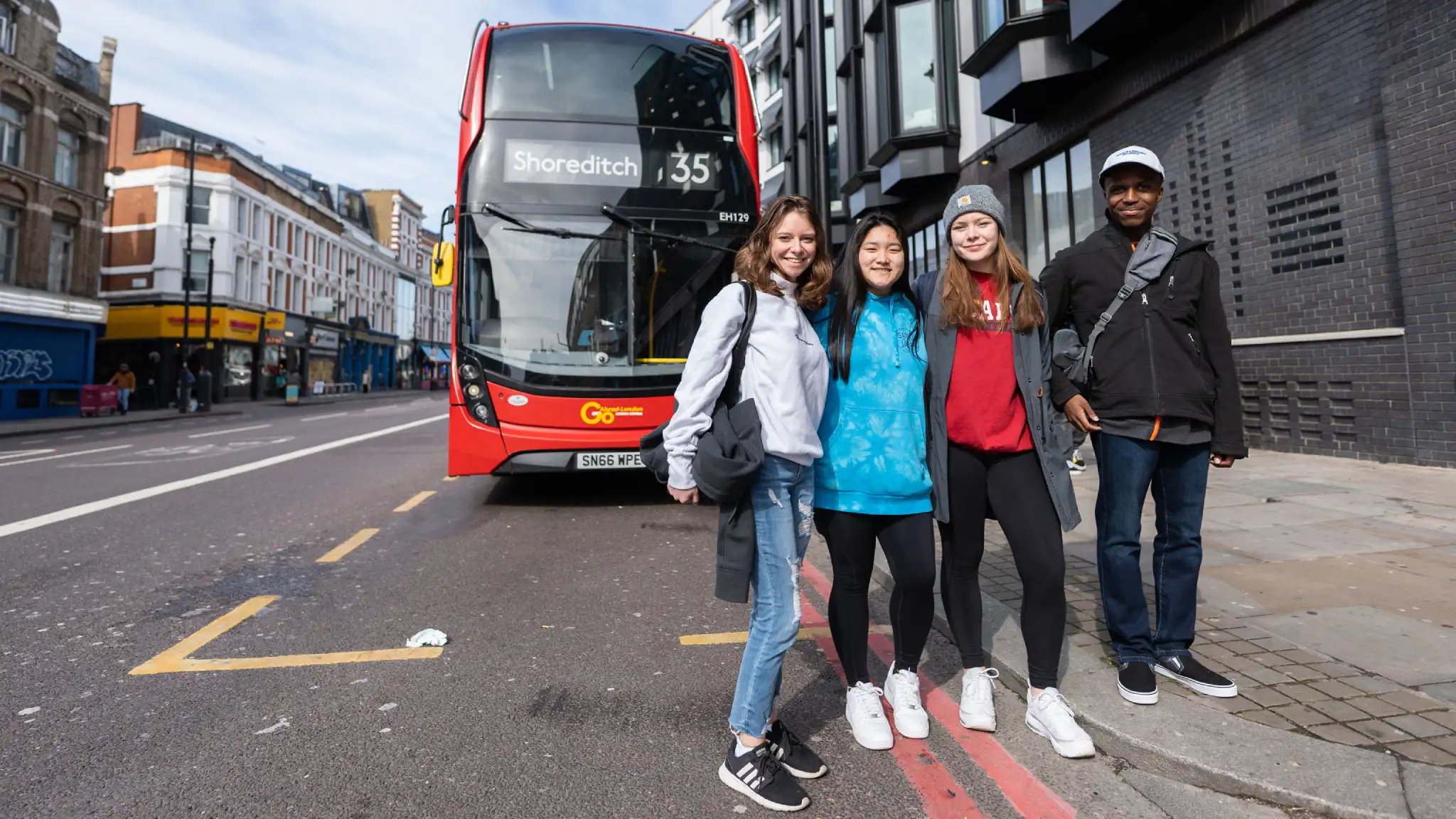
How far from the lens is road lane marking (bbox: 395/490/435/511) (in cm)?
712

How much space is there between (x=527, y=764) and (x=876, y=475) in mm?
1400

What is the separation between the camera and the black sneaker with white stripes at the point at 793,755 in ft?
7.41

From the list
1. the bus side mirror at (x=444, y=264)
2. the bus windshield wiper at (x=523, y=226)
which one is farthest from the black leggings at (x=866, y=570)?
the bus side mirror at (x=444, y=264)

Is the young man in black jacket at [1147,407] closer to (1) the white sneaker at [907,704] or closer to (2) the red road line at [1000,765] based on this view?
(2) the red road line at [1000,765]

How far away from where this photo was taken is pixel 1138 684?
2590mm

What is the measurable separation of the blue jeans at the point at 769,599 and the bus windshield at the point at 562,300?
174 inches

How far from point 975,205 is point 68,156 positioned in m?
34.0

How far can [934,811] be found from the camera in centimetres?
207

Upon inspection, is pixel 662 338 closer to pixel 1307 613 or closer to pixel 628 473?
pixel 628 473

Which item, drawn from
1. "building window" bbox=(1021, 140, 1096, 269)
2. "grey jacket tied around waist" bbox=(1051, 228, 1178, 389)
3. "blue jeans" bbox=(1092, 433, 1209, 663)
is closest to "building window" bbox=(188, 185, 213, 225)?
"building window" bbox=(1021, 140, 1096, 269)

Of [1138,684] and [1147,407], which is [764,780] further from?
[1147,407]

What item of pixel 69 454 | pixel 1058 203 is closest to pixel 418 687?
pixel 1058 203

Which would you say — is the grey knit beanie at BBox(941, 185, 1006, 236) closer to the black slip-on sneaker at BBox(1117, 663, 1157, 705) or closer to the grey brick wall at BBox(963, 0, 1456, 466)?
the black slip-on sneaker at BBox(1117, 663, 1157, 705)

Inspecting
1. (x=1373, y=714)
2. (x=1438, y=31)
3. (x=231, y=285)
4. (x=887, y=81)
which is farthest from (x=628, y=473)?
(x=231, y=285)
